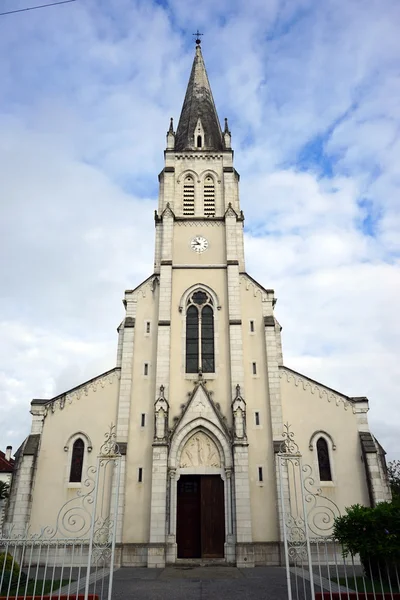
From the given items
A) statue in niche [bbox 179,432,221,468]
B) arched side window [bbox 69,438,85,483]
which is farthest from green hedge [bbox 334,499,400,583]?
arched side window [bbox 69,438,85,483]

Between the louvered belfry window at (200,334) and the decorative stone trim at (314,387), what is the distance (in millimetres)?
3689

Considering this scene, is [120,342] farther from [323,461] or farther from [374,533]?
[374,533]

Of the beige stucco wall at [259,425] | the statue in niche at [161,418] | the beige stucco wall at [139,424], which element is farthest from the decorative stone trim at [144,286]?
the statue in niche at [161,418]

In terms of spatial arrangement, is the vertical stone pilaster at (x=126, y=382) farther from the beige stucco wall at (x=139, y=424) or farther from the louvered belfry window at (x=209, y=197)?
the louvered belfry window at (x=209, y=197)

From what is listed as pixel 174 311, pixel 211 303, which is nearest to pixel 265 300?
pixel 211 303

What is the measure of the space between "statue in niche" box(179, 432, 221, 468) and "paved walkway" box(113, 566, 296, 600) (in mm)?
4220

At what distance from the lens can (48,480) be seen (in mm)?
20438

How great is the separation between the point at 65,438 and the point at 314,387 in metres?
12.1

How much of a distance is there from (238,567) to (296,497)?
3.80m

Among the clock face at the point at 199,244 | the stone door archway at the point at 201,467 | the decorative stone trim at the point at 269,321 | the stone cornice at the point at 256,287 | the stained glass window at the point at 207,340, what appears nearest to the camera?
the stone door archway at the point at 201,467

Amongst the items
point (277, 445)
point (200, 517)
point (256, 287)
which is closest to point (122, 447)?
point (200, 517)

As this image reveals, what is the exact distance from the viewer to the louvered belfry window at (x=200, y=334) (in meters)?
23.0

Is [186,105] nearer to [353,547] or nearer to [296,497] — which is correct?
[296,497]

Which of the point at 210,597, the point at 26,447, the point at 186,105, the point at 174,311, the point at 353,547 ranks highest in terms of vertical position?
the point at 186,105
